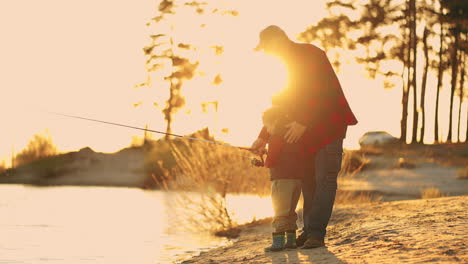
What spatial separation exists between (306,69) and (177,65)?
2923 centimetres

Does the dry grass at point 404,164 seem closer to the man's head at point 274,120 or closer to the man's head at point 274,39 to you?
the man's head at point 274,120

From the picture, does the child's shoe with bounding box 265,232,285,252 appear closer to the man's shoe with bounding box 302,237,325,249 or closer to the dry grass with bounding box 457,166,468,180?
the man's shoe with bounding box 302,237,325,249

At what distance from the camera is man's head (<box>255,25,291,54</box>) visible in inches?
235

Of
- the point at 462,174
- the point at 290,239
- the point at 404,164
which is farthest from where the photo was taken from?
the point at 404,164

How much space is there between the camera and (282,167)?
6.21 metres

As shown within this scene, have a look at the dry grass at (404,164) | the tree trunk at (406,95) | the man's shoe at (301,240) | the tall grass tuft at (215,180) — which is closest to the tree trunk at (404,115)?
the tree trunk at (406,95)

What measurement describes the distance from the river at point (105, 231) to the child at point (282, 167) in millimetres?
3543

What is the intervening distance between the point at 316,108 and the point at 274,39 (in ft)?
2.12

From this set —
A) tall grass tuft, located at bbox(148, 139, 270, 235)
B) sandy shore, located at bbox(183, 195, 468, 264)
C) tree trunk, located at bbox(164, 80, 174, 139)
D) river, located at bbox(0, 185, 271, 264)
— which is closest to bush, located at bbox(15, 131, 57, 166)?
tree trunk, located at bbox(164, 80, 174, 139)

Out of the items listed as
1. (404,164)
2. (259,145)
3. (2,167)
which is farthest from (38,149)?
(259,145)

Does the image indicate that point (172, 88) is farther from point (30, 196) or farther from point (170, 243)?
Result: point (170, 243)

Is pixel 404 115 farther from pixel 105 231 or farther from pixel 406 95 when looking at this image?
pixel 105 231

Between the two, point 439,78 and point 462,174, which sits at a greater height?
point 439,78

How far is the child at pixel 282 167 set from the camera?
616cm
